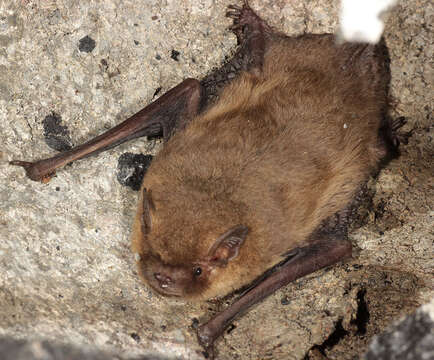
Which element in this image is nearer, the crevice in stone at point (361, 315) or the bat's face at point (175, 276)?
the bat's face at point (175, 276)

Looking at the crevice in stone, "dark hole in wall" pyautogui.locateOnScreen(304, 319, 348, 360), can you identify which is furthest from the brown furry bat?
"dark hole in wall" pyautogui.locateOnScreen(304, 319, 348, 360)

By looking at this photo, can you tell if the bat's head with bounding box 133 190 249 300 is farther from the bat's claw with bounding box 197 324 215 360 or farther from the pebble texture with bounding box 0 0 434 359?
the pebble texture with bounding box 0 0 434 359

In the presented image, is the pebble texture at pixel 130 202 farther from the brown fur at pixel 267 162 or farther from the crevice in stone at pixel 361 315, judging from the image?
the brown fur at pixel 267 162

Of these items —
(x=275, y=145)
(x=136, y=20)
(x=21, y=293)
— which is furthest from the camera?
(x=21, y=293)

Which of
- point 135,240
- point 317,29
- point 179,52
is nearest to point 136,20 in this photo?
point 179,52

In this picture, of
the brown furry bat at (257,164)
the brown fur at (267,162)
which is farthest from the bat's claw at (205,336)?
the brown fur at (267,162)

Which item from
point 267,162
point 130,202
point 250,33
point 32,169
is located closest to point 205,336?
point 130,202

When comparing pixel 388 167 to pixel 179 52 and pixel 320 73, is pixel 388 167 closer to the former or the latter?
pixel 320 73

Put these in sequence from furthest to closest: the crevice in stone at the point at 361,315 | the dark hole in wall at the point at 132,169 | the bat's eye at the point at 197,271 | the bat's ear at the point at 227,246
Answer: the crevice in stone at the point at 361,315
the dark hole in wall at the point at 132,169
the bat's eye at the point at 197,271
the bat's ear at the point at 227,246
